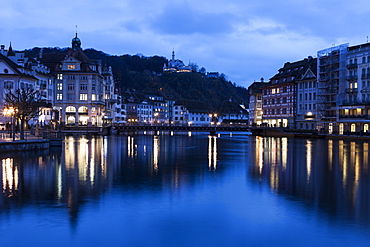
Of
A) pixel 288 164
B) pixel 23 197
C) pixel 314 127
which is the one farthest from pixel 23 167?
pixel 314 127

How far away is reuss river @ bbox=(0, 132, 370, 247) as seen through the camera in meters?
13.3

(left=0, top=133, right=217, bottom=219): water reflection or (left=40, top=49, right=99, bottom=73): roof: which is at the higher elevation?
(left=40, top=49, right=99, bottom=73): roof

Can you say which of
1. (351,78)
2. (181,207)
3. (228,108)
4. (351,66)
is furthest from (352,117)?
(228,108)

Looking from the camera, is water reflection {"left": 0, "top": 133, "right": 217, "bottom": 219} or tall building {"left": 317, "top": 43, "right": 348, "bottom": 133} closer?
water reflection {"left": 0, "top": 133, "right": 217, "bottom": 219}

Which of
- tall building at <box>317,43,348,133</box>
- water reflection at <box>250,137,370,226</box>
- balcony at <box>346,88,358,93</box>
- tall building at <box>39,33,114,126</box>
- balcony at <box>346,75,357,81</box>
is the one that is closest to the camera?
water reflection at <box>250,137,370,226</box>

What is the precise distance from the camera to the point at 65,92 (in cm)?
10975

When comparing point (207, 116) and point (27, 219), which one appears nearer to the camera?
point (27, 219)

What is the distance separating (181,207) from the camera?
1736 centimetres

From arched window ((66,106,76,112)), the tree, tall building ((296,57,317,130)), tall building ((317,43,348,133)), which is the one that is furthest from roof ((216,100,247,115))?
the tree

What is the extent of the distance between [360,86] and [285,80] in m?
24.3

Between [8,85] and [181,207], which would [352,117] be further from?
[181,207]

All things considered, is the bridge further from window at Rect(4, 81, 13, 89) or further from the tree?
the tree

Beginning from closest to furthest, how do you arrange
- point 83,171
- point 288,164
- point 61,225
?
point 61,225 < point 83,171 < point 288,164

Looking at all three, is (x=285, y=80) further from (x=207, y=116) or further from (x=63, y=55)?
(x=207, y=116)
